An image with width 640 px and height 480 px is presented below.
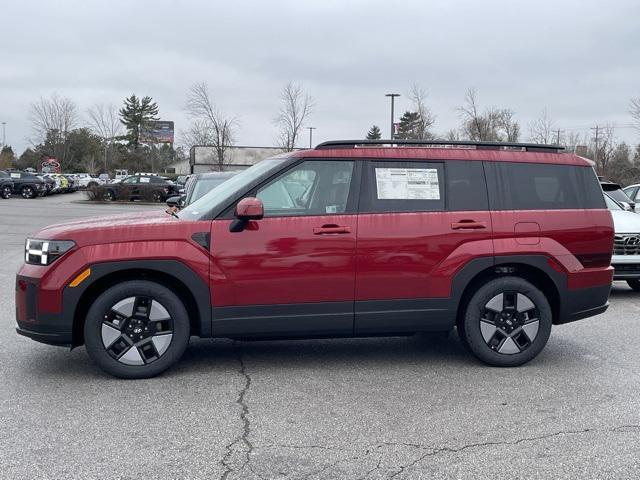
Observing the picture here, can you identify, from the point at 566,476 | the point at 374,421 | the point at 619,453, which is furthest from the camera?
the point at 374,421

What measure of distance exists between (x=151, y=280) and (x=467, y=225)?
8.50ft

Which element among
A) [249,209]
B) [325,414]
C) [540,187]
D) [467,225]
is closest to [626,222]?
[540,187]

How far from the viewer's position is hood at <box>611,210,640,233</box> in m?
9.22

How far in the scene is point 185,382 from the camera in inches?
204

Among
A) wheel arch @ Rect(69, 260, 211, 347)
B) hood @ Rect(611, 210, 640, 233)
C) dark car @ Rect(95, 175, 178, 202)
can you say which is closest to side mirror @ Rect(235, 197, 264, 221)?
wheel arch @ Rect(69, 260, 211, 347)

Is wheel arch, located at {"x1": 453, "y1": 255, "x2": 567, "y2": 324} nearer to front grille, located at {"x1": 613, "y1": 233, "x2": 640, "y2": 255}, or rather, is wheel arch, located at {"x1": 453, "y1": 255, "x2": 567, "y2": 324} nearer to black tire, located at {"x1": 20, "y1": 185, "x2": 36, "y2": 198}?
front grille, located at {"x1": 613, "y1": 233, "x2": 640, "y2": 255}

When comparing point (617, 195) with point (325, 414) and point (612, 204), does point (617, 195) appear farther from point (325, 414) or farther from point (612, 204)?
point (325, 414)

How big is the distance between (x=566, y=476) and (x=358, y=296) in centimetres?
219

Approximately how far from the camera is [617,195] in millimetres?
11523

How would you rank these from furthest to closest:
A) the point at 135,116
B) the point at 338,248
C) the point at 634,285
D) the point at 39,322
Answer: the point at 135,116 < the point at 634,285 < the point at 338,248 < the point at 39,322

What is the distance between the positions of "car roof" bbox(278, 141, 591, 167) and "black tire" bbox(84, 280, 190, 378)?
155 centimetres

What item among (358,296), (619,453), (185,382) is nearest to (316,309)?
(358,296)

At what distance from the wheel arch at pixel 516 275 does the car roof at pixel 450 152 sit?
0.89 meters

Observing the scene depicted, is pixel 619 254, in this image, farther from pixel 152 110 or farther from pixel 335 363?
pixel 152 110
